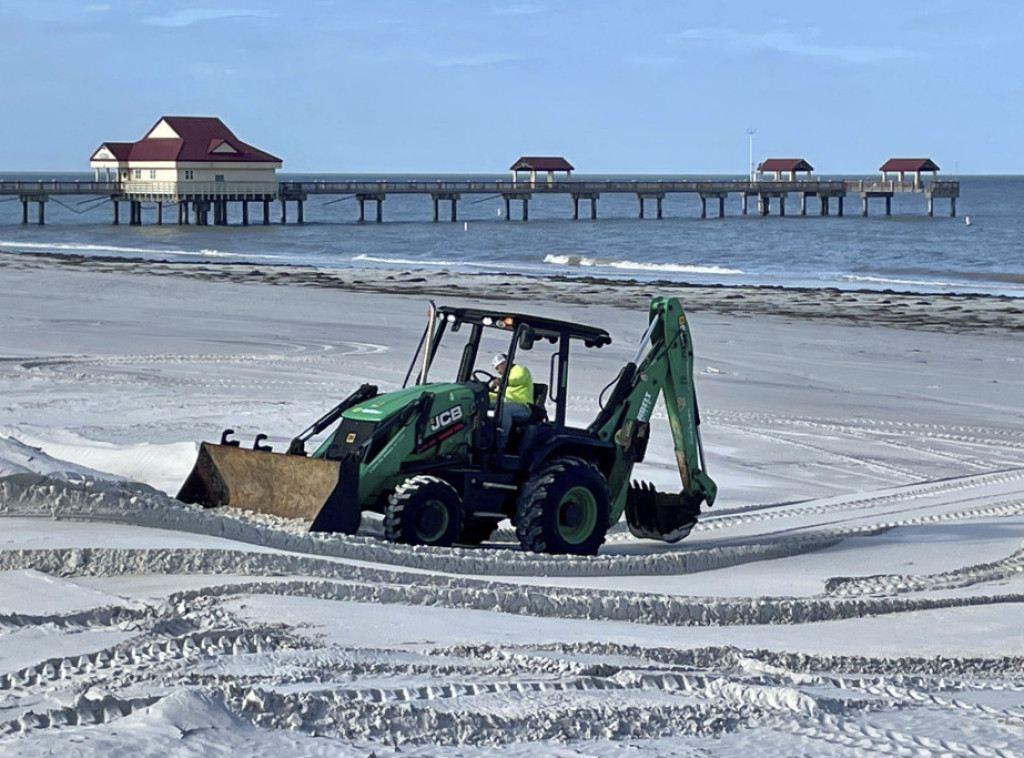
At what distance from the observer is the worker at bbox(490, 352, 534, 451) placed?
435 inches

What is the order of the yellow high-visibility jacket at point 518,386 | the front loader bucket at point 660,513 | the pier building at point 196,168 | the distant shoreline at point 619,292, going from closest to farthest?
the yellow high-visibility jacket at point 518,386
the front loader bucket at point 660,513
the distant shoreline at point 619,292
the pier building at point 196,168

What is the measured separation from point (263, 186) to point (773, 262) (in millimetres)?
40279

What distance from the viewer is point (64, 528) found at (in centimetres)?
978

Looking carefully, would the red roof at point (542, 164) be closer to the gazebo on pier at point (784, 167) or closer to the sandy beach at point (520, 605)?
the gazebo on pier at point (784, 167)

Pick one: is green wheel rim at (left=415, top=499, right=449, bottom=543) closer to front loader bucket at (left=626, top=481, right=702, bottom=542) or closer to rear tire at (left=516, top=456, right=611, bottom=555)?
rear tire at (left=516, top=456, right=611, bottom=555)

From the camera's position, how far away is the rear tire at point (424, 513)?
1039cm

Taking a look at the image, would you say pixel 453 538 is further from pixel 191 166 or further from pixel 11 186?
pixel 11 186

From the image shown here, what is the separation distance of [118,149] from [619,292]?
62416mm

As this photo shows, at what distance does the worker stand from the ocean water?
3575 cm

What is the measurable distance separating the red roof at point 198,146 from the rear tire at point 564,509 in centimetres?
8407

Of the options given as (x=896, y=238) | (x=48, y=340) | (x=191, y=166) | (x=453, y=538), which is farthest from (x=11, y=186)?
(x=453, y=538)

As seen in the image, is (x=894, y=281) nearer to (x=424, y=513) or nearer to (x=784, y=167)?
(x=424, y=513)

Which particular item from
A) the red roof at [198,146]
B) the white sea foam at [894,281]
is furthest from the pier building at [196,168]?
the white sea foam at [894,281]

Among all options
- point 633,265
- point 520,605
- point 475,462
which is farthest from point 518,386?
point 633,265
